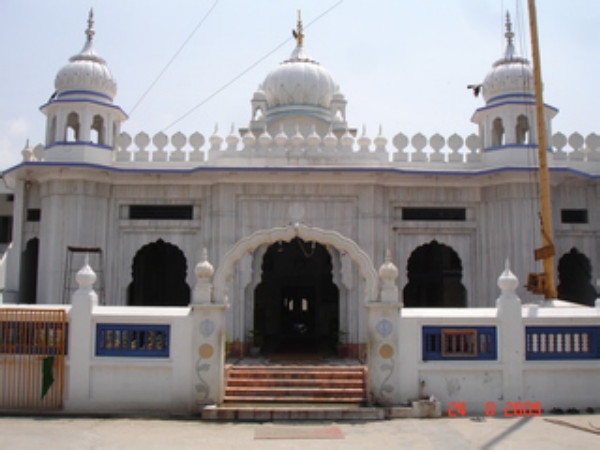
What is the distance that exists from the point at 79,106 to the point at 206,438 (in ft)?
36.5

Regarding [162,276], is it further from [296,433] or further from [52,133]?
[296,433]

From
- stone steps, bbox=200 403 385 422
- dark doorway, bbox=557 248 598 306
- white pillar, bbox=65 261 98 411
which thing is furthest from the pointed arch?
dark doorway, bbox=557 248 598 306

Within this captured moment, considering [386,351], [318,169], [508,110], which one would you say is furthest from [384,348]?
[508,110]

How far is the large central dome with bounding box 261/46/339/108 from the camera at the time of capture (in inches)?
792

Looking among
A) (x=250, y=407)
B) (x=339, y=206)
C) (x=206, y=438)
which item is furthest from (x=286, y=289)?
(x=206, y=438)

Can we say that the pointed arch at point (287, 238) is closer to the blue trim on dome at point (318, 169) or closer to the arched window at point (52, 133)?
the blue trim on dome at point (318, 169)

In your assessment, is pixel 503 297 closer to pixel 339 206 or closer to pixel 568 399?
pixel 568 399

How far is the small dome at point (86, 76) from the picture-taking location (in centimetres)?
1702

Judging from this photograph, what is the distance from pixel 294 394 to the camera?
1109 centimetres

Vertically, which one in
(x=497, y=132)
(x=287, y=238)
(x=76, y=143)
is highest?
(x=497, y=132)

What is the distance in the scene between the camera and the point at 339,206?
635 inches

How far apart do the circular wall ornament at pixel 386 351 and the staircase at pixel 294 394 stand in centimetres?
90

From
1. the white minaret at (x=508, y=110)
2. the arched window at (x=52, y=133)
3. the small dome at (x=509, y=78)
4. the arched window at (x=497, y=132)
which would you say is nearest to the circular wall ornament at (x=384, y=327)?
the white minaret at (x=508, y=110)

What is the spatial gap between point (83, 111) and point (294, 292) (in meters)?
9.24
